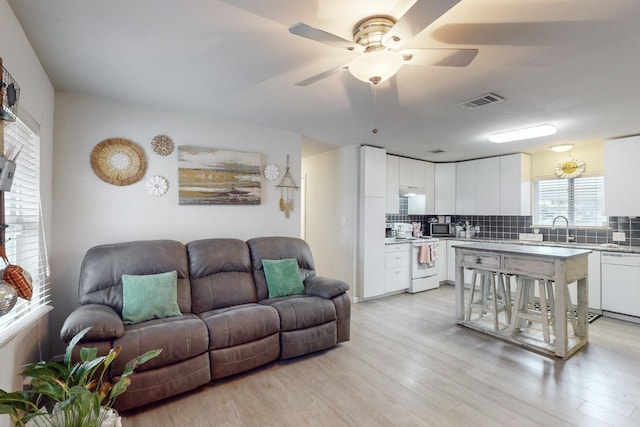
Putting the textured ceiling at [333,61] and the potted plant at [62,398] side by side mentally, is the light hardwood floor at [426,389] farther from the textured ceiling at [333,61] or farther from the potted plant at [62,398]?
the textured ceiling at [333,61]

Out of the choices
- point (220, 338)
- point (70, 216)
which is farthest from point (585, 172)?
point (70, 216)

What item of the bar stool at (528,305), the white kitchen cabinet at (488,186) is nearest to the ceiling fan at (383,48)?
the bar stool at (528,305)

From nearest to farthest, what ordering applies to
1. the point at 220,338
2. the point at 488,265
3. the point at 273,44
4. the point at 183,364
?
the point at 273,44, the point at 183,364, the point at 220,338, the point at 488,265

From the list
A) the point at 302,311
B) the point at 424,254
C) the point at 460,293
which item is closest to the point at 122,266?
the point at 302,311

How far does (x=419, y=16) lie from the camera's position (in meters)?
1.28

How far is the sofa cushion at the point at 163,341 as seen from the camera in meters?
1.97

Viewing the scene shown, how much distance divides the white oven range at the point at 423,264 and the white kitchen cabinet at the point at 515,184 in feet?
4.31

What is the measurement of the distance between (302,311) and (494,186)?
13.9ft

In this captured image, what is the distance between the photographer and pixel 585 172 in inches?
177

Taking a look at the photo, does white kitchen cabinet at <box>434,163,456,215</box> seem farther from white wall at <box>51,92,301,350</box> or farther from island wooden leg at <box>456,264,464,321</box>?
white wall at <box>51,92,301,350</box>

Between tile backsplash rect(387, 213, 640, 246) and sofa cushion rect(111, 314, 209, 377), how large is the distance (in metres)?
4.12

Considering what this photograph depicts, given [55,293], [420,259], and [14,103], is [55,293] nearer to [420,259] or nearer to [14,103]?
[14,103]

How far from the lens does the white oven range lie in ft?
16.6

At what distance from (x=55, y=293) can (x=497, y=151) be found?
5924 mm
